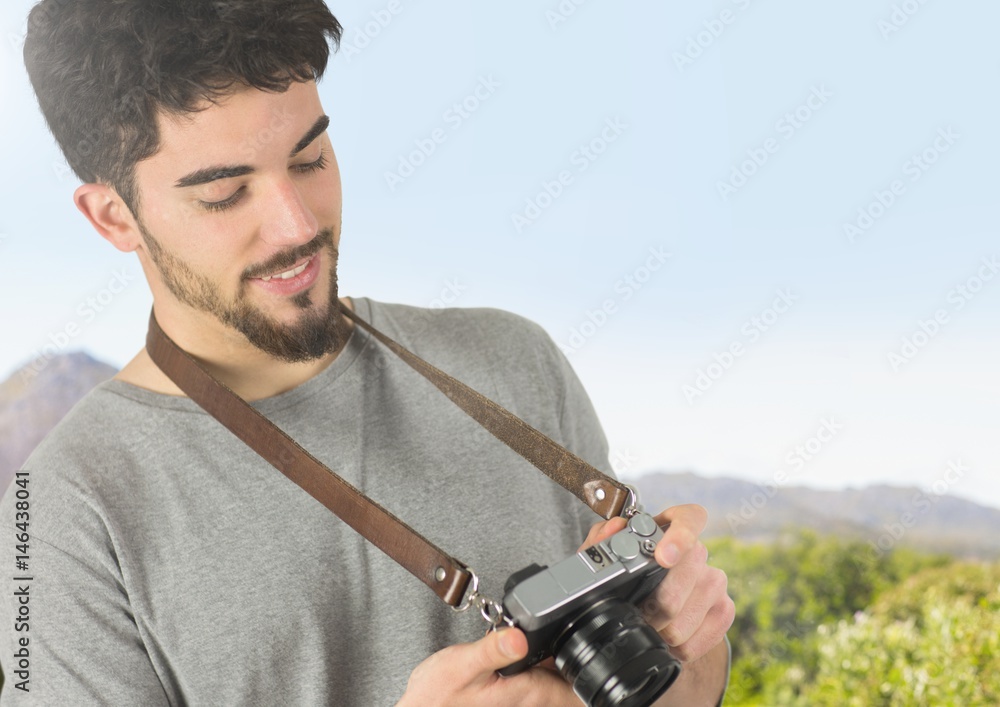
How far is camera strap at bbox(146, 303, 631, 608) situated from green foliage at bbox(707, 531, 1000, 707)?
208cm

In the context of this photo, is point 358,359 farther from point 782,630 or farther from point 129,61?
point 782,630

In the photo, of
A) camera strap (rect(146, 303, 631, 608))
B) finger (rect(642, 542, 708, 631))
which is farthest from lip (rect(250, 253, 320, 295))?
finger (rect(642, 542, 708, 631))

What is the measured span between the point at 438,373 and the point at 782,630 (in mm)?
2405

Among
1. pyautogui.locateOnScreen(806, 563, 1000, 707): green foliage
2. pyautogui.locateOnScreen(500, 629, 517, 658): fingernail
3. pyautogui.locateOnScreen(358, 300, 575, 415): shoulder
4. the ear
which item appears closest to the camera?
pyautogui.locateOnScreen(500, 629, 517, 658): fingernail

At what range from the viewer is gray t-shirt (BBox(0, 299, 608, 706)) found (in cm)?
112

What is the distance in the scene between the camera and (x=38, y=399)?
2973 mm

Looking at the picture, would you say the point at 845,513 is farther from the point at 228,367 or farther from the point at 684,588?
the point at 228,367

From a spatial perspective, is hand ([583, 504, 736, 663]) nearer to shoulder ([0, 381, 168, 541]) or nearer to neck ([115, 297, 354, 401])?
neck ([115, 297, 354, 401])

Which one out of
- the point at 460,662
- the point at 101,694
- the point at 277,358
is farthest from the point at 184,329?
the point at 460,662

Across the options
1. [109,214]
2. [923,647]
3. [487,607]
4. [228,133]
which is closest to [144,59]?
[228,133]

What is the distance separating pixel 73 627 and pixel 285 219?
1.87 feet

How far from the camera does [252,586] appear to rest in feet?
3.85

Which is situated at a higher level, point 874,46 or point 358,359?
point 874,46

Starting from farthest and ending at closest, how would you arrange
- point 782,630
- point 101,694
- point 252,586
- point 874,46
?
1. point 782,630
2. point 874,46
3. point 252,586
4. point 101,694
